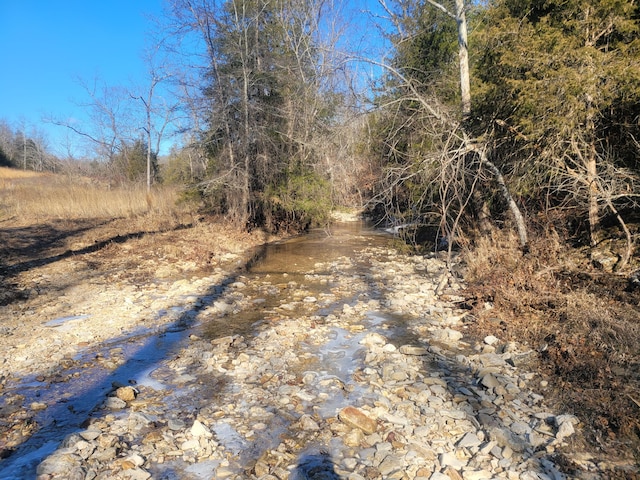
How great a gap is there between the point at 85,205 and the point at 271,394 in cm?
1660

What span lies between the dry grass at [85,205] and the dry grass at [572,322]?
13.5 m

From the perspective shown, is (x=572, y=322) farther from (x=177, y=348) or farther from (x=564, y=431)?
(x=177, y=348)

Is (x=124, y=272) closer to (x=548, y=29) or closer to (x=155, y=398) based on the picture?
(x=155, y=398)

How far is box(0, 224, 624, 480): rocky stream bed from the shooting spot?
3.48 m

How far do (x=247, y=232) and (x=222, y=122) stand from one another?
431 cm

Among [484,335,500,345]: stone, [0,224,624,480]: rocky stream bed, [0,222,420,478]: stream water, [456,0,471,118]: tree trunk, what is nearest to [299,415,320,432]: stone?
[0,224,624,480]: rocky stream bed

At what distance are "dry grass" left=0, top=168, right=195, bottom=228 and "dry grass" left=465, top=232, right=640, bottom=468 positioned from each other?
44.4 ft

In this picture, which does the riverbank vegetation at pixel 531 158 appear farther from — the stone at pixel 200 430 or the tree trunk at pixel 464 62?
the stone at pixel 200 430

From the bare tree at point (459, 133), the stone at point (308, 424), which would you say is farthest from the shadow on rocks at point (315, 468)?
the bare tree at point (459, 133)

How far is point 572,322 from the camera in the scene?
568 centimetres

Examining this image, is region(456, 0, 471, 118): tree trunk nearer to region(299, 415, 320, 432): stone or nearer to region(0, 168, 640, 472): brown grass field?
region(0, 168, 640, 472): brown grass field

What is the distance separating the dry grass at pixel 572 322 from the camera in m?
3.95

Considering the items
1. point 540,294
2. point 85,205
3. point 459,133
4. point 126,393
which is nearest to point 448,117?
point 459,133

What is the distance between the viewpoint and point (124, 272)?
32.9ft
